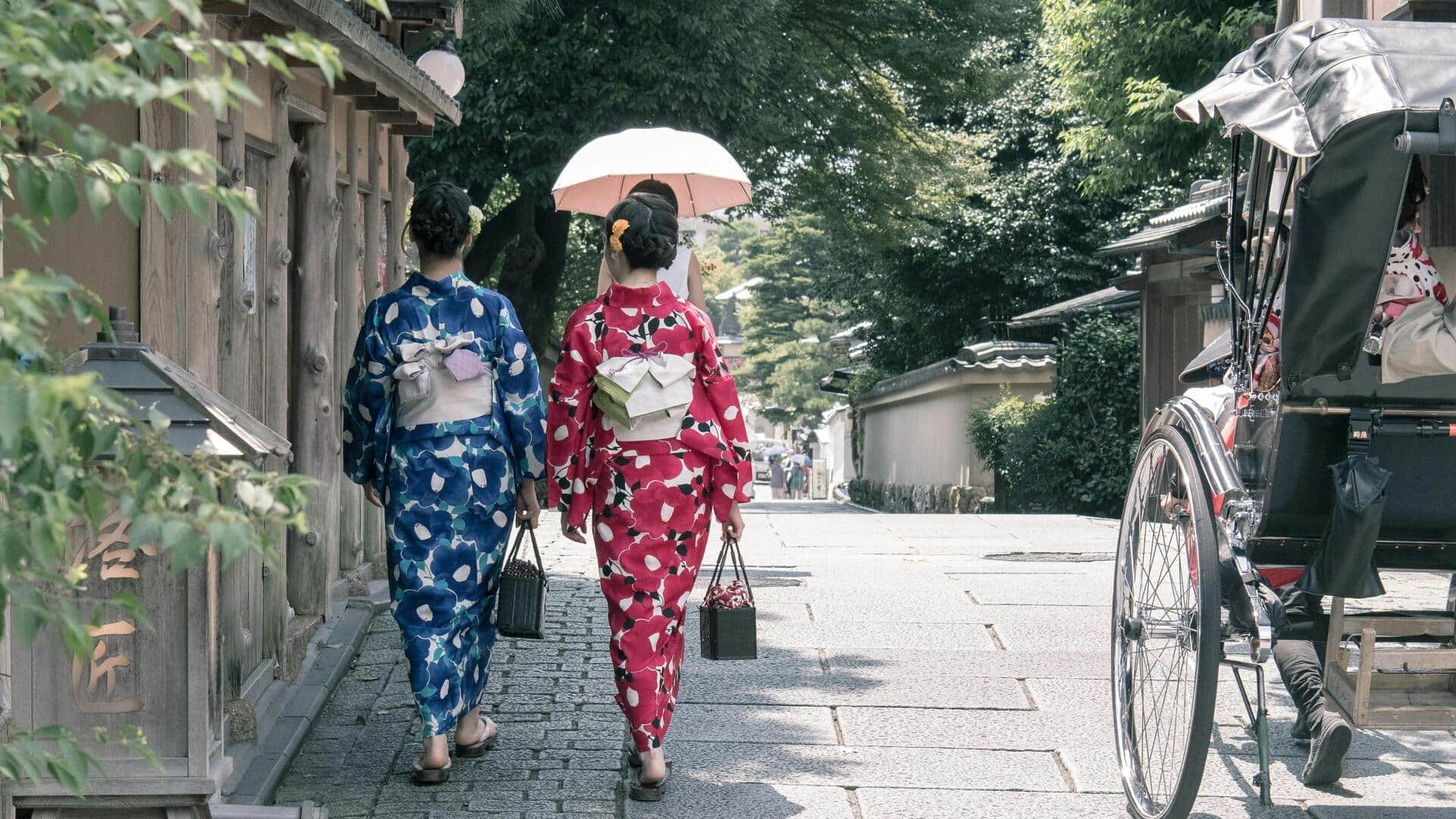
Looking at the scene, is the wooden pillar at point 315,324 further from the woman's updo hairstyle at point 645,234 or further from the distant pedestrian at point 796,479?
the distant pedestrian at point 796,479

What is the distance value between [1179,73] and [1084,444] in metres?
5.94

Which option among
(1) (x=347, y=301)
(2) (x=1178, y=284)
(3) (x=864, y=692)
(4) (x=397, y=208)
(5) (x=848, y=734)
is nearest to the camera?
(5) (x=848, y=734)

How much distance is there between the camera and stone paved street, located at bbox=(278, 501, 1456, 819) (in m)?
4.73

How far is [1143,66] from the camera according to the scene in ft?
50.6

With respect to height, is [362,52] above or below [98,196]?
above

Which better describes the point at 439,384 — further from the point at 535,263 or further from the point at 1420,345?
the point at 535,263

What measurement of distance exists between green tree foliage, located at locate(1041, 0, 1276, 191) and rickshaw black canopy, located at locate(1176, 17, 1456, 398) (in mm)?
10556

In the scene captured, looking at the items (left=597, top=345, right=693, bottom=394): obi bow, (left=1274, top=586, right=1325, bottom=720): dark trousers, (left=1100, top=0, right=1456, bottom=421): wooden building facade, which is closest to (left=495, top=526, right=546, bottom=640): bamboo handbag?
(left=597, top=345, right=693, bottom=394): obi bow

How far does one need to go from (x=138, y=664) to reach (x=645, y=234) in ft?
6.91

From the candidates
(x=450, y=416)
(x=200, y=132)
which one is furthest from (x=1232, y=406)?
(x=200, y=132)

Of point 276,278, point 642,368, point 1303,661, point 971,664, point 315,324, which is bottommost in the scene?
point 971,664

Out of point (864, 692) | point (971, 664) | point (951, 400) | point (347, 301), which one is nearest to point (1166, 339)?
point (951, 400)

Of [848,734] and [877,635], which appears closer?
[848,734]

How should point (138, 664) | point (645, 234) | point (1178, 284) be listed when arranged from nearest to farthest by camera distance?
point (138, 664) < point (645, 234) < point (1178, 284)
